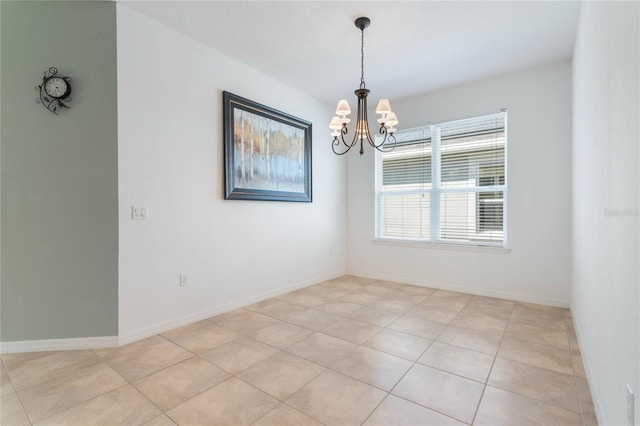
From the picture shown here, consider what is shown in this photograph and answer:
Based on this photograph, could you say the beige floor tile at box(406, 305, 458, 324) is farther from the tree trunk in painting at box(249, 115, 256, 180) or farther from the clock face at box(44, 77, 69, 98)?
the clock face at box(44, 77, 69, 98)

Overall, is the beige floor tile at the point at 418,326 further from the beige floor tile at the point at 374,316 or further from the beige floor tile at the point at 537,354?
the beige floor tile at the point at 537,354

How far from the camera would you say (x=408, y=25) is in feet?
8.87

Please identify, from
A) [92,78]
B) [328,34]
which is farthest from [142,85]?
[328,34]

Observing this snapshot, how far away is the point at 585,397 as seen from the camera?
1.77m

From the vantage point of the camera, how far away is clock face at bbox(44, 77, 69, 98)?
2.36 m

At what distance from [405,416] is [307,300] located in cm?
221

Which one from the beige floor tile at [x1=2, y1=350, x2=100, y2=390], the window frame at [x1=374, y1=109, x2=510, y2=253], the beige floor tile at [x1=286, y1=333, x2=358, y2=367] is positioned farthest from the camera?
the window frame at [x1=374, y1=109, x2=510, y2=253]

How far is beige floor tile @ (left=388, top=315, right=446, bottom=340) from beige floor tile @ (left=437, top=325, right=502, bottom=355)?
0.07 metres

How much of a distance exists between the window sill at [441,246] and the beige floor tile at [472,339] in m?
1.46

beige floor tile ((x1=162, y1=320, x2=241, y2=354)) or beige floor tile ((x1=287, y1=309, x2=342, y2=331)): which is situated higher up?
beige floor tile ((x1=287, y1=309, x2=342, y2=331))

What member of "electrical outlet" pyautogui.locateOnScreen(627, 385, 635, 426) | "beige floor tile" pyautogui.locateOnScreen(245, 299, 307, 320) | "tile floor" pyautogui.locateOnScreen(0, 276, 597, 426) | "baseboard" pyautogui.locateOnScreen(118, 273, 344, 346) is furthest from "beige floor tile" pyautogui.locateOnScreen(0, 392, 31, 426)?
"electrical outlet" pyautogui.locateOnScreen(627, 385, 635, 426)

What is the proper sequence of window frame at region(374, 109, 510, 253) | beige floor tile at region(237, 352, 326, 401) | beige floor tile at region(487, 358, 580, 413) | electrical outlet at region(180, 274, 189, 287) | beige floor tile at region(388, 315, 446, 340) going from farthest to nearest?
window frame at region(374, 109, 510, 253), electrical outlet at region(180, 274, 189, 287), beige floor tile at region(388, 315, 446, 340), beige floor tile at region(237, 352, 326, 401), beige floor tile at region(487, 358, 580, 413)

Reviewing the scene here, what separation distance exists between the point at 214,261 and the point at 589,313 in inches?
128

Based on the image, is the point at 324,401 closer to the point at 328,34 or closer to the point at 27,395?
the point at 27,395
